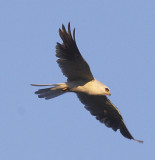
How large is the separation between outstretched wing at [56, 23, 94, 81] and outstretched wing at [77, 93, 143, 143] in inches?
53.4

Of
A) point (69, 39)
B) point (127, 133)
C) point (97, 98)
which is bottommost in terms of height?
point (127, 133)

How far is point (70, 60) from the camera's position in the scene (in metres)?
12.1

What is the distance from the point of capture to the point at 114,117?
14062 millimetres

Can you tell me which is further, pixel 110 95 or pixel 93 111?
pixel 93 111

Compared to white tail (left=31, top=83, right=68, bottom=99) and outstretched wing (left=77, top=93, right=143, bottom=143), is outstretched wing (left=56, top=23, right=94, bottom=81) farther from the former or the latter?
outstretched wing (left=77, top=93, right=143, bottom=143)

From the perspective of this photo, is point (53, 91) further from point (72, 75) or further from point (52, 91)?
point (72, 75)

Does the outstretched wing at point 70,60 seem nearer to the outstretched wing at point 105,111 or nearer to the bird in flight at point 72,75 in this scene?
the bird in flight at point 72,75

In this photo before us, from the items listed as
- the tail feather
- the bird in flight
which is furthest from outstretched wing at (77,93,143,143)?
the tail feather

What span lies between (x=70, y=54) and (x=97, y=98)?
2037mm

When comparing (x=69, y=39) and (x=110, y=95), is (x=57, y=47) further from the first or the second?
(x=110, y=95)

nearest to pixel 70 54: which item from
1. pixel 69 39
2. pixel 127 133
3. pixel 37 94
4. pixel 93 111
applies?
pixel 69 39

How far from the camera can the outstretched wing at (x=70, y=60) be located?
11.9 m

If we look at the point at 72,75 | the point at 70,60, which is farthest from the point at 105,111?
the point at 70,60

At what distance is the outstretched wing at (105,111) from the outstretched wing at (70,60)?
A: 1.36 meters
